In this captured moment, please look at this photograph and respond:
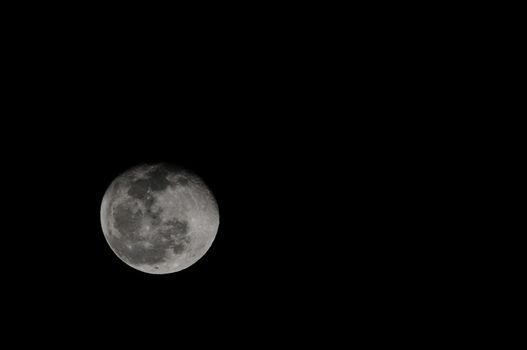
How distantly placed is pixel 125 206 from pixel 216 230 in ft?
3.41

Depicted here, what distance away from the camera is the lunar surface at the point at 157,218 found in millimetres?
4020

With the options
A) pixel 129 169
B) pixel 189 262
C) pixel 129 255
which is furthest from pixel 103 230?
pixel 189 262

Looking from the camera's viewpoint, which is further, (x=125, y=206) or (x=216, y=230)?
(x=216, y=230)

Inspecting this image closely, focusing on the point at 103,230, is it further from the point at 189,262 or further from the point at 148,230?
the point at 189,262

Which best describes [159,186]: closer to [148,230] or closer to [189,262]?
[148,230]

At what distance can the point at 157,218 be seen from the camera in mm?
4000

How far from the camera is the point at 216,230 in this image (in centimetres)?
452

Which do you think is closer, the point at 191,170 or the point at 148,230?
the point at 148,230

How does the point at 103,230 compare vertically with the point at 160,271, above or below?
above

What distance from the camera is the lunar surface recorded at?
13.2ft

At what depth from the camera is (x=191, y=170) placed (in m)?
4.48

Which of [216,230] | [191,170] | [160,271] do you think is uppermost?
[191,170]

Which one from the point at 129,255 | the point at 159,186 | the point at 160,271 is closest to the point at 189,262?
the point at 160,271

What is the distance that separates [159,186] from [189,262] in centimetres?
95
